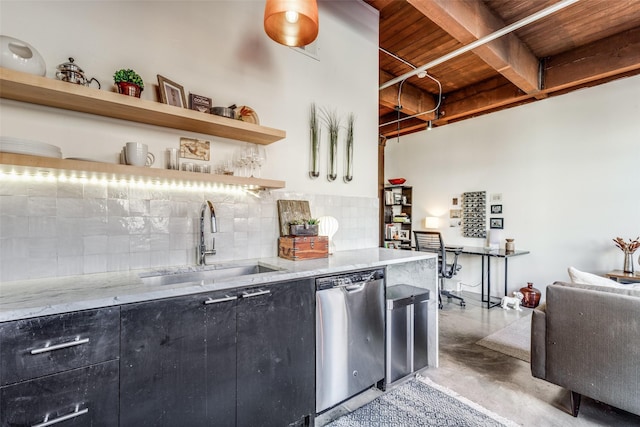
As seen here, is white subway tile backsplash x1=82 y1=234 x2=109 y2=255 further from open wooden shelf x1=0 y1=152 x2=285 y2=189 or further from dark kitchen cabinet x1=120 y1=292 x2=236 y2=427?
dark kitchen cabinet x1=120 y1=292 x2=236 y2=427

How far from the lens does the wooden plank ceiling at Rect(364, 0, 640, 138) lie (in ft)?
9.47

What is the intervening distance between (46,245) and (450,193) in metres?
5.64

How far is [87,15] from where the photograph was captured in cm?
171

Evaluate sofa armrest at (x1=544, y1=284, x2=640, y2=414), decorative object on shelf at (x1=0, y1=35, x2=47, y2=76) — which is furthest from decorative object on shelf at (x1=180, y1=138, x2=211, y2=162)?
sofa armrest at (x1=544, y1=284, x2=640, y2=414)

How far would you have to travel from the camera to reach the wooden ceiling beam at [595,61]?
337 centimetres

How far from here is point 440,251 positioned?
15.8ft

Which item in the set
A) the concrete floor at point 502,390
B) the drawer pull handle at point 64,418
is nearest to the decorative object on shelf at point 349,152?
the concrete floor at point 502,390

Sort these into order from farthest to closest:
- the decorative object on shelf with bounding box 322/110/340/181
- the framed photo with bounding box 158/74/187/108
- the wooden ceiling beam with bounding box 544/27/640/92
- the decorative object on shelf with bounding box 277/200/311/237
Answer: the wooden ceiling beam with bounding box 544/27/640/92 → the decorative object on shelf with bounding box 322/110/340/181 → the decorative object on shelf with bounding box 277/200/311/237 → the framed photo with bounding box 158/74/187/108

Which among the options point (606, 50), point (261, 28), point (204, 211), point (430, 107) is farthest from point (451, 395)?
point (430, 107)

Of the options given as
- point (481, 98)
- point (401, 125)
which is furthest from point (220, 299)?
point (401, 125)

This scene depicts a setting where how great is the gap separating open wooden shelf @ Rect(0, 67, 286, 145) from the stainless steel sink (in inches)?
37.3

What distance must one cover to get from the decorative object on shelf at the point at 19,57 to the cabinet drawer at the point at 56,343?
1172 millimetres

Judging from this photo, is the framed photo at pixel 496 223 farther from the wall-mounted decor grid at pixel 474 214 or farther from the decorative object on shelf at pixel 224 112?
the decorative object on shelf at pixel 224 112

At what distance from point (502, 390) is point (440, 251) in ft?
9.05
